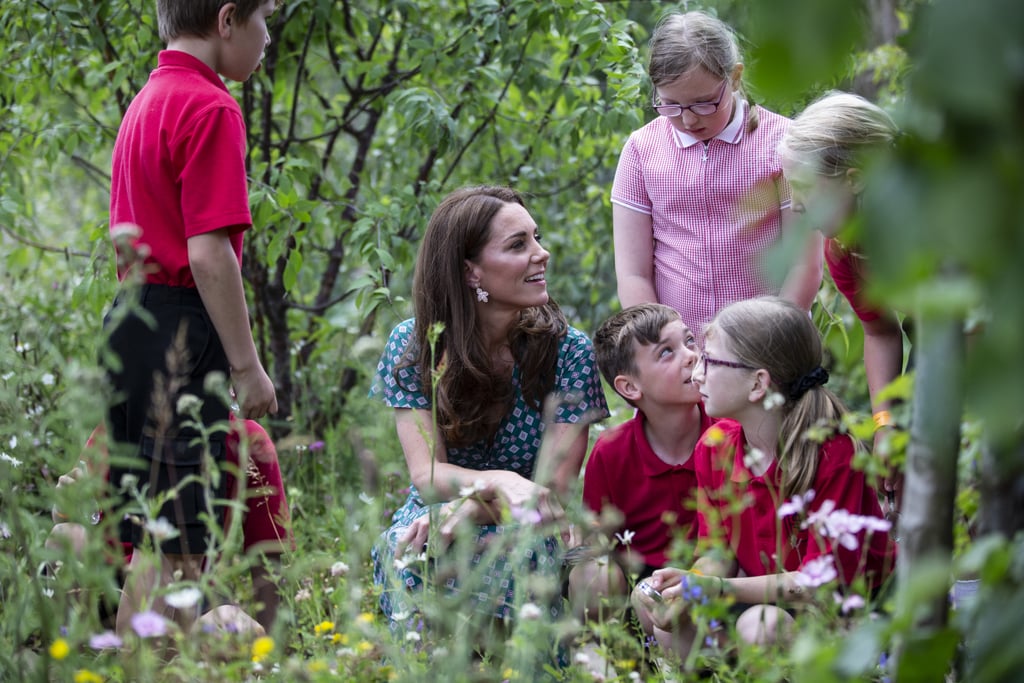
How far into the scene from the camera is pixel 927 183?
0.70 meters

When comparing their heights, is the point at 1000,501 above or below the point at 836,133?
below

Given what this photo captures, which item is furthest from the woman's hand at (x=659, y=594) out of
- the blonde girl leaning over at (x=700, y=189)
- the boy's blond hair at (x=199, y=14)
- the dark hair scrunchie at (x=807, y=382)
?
the boy's blond hair at (x=199, y=14)

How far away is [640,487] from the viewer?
2514 mm

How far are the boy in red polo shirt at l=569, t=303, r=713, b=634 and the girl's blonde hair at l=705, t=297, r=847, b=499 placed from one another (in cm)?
29

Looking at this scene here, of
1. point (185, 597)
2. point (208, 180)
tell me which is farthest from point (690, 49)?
point (185, 597)

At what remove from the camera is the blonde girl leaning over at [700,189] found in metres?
2.56

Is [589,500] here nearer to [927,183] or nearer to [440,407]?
[440,407]

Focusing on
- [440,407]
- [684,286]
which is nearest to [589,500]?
[440,407]

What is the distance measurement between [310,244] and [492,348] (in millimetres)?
1468

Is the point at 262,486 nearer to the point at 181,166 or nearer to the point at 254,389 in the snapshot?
the point at 254,389

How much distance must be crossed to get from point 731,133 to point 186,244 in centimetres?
138

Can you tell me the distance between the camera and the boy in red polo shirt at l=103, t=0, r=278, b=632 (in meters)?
2.13

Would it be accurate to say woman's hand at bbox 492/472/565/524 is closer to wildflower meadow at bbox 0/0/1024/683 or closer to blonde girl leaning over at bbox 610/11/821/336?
wildflower meadow at bbox 0/0/1024/683

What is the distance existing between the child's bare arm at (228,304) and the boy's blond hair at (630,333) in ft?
2.68
